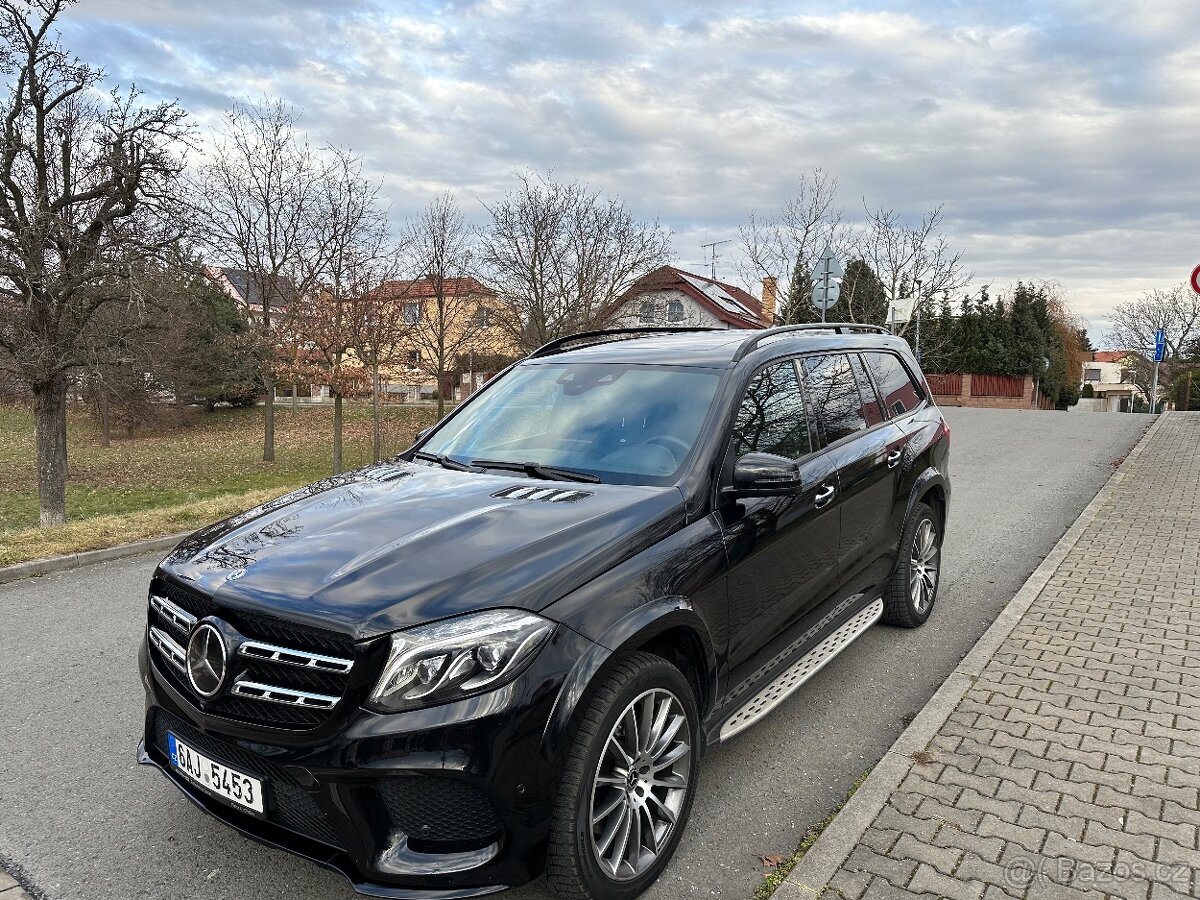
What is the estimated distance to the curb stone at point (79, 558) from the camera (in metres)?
6.27

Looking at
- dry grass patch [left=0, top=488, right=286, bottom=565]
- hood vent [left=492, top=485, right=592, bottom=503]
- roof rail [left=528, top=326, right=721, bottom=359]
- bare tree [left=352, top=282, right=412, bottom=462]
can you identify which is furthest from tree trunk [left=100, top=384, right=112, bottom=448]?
hood vent [left=492, top=485, right=592, bottom=503]

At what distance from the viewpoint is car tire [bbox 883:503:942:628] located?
4.86 m

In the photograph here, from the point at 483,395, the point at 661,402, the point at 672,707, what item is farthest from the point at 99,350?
the point at 672,707

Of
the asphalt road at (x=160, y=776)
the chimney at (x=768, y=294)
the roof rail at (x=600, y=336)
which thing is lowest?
the asphalt road at (x=160, y=776)

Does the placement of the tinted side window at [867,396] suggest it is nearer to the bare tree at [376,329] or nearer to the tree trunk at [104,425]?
the bare tree at [376,329]

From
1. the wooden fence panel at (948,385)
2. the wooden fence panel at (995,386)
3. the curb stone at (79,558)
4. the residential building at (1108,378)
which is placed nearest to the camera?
the curb stone at (79,558)

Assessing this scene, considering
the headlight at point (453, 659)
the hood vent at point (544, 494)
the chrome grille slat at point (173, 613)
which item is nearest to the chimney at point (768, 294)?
the hood vent at point (544, 494)

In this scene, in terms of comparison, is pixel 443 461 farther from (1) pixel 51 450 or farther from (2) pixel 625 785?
(1) pixel 51 450

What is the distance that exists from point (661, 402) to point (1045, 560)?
4665mm

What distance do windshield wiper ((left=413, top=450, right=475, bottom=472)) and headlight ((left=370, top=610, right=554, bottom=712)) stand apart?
1343mm

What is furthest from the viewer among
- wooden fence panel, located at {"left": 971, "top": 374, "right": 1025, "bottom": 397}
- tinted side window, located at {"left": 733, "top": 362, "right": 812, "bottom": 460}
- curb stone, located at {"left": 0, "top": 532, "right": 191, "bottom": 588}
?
wooden fence panel, located at {"left": 971, "top": 374, "right": 1025, "bottom": 397}

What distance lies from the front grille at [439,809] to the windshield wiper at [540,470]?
1317 mm

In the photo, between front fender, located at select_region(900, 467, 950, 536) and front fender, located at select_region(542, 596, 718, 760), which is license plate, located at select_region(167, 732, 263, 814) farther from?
front fender, located at select_region(900, 467, 950, 536)

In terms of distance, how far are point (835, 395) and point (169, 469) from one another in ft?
76.6
